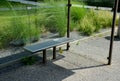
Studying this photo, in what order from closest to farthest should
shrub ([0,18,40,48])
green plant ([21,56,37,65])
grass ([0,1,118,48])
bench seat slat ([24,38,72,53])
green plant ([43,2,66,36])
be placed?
bench seat slat ([24,38,72,53])
green plant ([21,56,37,65])
shrub ([0,18,40,48])
grass ([0,1,118,48])
green plant ([43,2,66,36])

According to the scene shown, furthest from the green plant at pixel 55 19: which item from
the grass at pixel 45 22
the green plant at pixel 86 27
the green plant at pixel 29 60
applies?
the green plant at pixel 29 60

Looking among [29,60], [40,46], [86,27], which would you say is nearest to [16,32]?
[29,60]

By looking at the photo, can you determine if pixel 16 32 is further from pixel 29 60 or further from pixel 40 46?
pixel 40 46

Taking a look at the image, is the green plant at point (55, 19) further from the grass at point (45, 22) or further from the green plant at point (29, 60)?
the green plant at point (29, 60)

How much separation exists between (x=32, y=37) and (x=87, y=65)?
5.01ft

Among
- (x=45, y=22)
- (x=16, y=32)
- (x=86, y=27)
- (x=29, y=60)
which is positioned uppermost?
(x=45, y=22)

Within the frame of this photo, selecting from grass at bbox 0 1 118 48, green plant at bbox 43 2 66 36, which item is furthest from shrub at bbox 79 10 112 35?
green plant at bbox 43 2 66 36

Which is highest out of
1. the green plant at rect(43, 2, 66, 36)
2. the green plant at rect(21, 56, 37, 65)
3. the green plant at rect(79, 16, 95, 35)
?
the green plant at rect(43, 2, 66, 36)

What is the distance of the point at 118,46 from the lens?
516cm

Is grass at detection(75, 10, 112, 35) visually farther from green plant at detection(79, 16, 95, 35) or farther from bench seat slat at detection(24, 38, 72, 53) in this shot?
bench seat slat at detection(24, 38, 72, 53)

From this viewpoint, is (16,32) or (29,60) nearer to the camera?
(29,60)

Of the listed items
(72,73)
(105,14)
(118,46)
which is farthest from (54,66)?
(105,14)

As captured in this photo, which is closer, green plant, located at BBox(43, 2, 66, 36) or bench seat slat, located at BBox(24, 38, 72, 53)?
bench seat slat, located at BBox(24, 38, 72, 53)

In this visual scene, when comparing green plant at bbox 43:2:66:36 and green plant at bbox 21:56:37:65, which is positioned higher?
green plant at bbox 43:2:66:36
